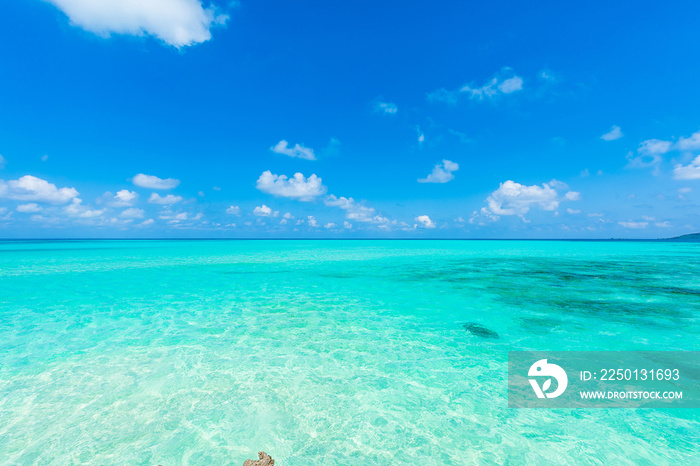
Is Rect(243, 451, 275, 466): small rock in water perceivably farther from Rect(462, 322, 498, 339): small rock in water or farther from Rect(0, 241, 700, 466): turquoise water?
Rect(462, 322, 498, 339): small rock in water

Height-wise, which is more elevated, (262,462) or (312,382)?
(262,462)

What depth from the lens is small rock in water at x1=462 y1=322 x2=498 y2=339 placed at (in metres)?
9.70

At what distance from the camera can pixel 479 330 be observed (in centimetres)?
1017

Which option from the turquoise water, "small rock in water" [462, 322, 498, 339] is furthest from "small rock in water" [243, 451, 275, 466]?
"small rock in water" [462, 322, 498, 339]

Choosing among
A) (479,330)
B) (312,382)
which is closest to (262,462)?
(312,382)

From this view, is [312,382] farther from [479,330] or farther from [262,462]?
[479,330]

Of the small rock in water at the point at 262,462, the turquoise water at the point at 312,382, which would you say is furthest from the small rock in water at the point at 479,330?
the small rock in water at the point at 262,462

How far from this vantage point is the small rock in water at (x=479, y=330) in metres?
9.70

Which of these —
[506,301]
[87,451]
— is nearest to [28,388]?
[87,451]

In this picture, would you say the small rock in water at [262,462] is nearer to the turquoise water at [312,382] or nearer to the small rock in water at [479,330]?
the turquoise water at [312,382]

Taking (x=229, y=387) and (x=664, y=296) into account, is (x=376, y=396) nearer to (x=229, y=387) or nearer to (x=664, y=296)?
(x=229, y=387)

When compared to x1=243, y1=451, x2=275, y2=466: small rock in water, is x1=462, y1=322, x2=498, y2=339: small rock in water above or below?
below

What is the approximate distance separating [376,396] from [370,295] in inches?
401

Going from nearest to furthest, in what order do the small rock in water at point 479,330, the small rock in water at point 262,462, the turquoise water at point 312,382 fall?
the small rock in water at point 262,462 < the turquoise water at point 312,382 < the small rock in water at point 479,330
